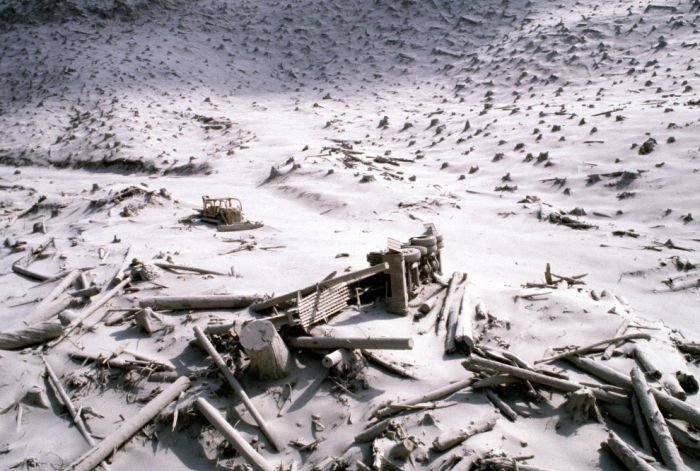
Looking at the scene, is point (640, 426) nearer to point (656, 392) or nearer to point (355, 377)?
point (656, 392)

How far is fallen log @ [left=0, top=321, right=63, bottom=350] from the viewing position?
193 inches

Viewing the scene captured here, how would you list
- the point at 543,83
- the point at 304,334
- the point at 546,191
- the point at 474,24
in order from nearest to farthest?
the point at 304,334 < the point at 546,191 < the point at 543,83 < the point at 474,24

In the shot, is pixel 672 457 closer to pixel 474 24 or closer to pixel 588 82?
pixel 588 82

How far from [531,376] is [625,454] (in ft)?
2.94

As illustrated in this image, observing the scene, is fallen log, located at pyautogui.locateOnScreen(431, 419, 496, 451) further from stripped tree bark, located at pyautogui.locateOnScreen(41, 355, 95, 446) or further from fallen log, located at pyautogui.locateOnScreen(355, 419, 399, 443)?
stripped tree bark, located at pyautogui.locateOnScreen(41, 355, 95, 446)

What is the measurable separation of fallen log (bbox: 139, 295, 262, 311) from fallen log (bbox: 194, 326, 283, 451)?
65cm

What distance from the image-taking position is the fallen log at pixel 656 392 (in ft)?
12.6

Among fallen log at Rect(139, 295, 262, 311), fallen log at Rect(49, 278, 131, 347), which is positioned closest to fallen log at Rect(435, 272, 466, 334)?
fallen log at Rect(139, 295, 262, 311)

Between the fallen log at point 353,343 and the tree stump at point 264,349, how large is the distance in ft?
0.78

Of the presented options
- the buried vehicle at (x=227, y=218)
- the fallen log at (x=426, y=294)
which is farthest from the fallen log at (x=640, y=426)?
the buried vehicle at (x=227, y=218)

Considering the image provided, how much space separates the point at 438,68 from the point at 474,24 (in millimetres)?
4664

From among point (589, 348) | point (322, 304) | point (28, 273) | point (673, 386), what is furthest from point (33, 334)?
point (673, 386)

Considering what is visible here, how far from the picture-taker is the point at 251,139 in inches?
693

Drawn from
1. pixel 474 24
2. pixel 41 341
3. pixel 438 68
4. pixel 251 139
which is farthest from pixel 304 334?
pixel 474 24
